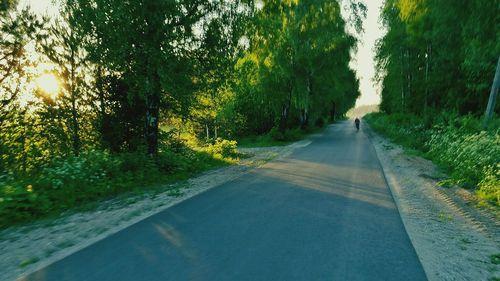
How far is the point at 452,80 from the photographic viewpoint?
27031 millimetres

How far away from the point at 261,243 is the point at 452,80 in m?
26.6

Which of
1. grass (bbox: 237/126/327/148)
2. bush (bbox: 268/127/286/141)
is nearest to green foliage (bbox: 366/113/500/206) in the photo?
grass (bbox: 237/126/327/148)

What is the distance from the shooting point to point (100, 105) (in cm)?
1353

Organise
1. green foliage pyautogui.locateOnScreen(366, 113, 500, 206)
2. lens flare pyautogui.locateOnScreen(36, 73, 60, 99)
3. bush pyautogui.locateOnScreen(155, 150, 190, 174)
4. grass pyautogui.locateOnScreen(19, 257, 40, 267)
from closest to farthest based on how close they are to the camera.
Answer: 1. grass pyautogui.locateOnScreen(19, 257, 40, 267)
2. green foliage pyautogui.locateOnScreen(366, 113, 500, 206)
3. lens flare pyautogui.locateOnScreen(36, 73, 60, 99)
4. bush pyautogui.locateOnScreen(155, 150, 190, 174)

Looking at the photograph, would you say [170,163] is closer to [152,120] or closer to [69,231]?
[152,120]

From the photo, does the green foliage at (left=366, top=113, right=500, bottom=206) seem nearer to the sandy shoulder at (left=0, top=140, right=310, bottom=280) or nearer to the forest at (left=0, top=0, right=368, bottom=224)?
the sandy shoulder at (left=0, top=140, right=310, bottom=280)

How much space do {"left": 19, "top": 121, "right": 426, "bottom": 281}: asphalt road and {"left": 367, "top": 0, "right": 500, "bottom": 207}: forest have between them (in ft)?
11.7

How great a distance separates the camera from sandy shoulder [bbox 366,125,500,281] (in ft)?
15.8

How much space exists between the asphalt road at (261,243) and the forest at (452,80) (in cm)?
356

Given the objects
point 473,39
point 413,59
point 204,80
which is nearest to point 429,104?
point 413,59

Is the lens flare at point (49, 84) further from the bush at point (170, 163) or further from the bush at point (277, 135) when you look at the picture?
the bush at point (277, 135)

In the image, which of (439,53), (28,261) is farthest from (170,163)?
(439,53)

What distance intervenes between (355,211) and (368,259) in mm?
2580

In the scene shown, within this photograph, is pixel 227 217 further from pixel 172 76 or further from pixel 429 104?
pixel 429 104
